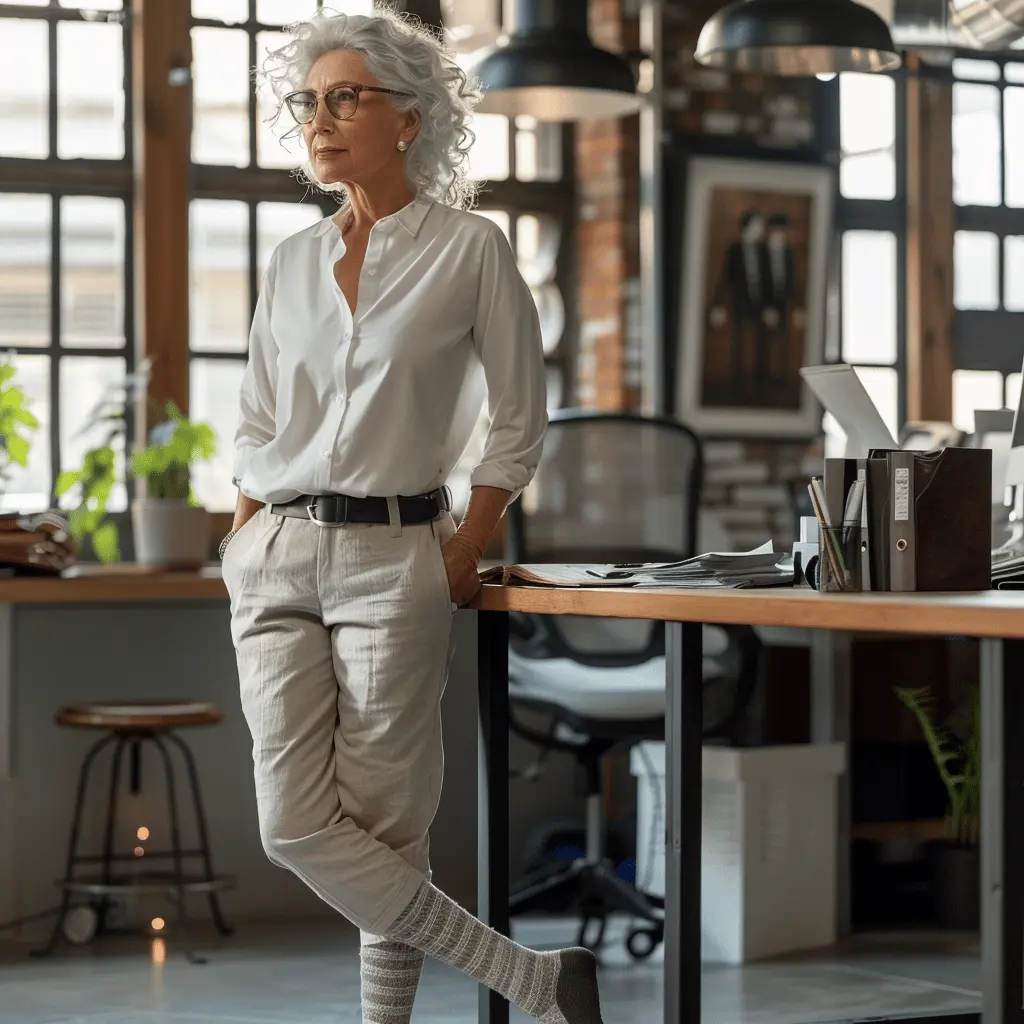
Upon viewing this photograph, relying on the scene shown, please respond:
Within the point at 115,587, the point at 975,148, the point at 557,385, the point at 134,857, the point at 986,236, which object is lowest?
the point at 134,857

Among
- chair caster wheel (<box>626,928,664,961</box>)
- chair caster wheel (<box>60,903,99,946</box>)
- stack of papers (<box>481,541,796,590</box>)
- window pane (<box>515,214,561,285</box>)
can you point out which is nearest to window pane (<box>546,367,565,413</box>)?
window pane (<box>515,214,561,285</box>)

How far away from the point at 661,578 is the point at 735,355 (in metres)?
3.40

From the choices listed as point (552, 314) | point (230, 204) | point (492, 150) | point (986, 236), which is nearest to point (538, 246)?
point (552, 314)

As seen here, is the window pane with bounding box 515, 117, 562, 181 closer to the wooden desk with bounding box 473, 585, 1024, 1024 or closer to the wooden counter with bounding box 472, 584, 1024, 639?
the wooden desk with bounding box 473, 585, 1024, 1024

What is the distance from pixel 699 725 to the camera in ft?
7.48

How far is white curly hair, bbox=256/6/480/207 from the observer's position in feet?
8.37

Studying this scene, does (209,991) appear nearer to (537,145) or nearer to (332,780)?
(332,780)

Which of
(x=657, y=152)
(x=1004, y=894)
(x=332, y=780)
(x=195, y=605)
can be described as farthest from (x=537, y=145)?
(x=1004, y=894)

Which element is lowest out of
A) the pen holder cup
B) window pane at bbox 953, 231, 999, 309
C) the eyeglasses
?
the pen holder cup

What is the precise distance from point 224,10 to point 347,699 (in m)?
3.44

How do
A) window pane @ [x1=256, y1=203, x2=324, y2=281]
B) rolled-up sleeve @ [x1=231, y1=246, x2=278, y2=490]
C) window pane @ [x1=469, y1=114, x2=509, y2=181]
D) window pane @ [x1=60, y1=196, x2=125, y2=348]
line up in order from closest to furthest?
rolled-up sleeve @ [x1=231, y1=246, x2=278, y2=490] → window pane @ [x1=60, y1=196, x2=125, y2=348] → window pane @ [x1=256, y1=203, x2=324, y2=281] → window pane @ [x1=469, y1=114, x2=509, y2=181]

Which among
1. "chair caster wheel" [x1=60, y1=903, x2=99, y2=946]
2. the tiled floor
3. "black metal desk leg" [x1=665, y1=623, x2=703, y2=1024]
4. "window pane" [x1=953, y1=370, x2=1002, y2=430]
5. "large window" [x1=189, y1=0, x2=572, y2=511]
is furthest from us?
"window pane" [x1=953, y1=370, x2=1002, y2=430]

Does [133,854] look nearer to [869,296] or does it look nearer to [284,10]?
[284,10]

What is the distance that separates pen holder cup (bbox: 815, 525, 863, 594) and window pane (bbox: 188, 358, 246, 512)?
324cm
